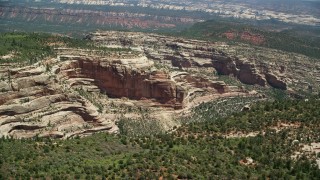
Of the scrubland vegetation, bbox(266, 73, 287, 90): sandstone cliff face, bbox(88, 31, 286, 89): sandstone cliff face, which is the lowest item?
bbox(266, 73, 287, 90): sandstone cliff face

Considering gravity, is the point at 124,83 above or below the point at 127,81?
below

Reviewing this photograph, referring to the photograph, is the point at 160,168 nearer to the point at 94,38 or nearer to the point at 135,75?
the point at 135,75

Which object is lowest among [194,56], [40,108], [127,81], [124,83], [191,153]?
[194,56]

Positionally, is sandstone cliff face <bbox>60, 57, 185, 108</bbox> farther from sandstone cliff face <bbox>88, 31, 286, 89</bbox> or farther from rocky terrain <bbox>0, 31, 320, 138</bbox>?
sandstone cliff face <bbox>88, 31, 286, 89</bbox>

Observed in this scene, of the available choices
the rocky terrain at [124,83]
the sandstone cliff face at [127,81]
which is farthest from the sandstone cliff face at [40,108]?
the sandstone cliff face at [127,81]

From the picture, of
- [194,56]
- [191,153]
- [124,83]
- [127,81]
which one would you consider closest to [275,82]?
[194,56]

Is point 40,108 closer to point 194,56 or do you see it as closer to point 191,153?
point 191,153

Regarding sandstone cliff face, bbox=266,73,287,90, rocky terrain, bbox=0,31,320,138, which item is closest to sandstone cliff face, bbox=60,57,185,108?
rocky terrain, bbox=0,31,320,138
